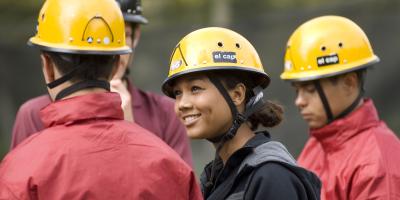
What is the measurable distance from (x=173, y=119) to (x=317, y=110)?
977mm

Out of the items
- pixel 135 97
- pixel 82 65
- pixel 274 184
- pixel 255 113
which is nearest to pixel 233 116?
pixel 255 113

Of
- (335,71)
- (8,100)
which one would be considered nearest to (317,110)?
(335,71)

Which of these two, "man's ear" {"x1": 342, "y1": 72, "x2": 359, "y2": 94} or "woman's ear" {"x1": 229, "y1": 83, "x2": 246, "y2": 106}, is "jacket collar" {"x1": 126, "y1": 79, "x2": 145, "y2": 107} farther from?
"woman's ear" {"x1": 229, "y1": 83, "x2": 246, "y2": 106}

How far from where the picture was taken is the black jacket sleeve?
167 inches

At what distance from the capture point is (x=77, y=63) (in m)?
4.44

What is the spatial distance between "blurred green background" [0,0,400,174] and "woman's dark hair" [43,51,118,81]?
481cm

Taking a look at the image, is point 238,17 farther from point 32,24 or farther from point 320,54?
point 320,54

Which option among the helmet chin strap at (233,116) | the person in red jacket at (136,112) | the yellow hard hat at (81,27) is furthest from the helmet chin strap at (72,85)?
the person in red jacket at (136,112)

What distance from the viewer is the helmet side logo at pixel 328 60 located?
6199mm

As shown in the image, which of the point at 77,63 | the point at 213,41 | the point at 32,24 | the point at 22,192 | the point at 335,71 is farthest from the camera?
the point at 32,24

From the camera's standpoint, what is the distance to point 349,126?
5988 mm

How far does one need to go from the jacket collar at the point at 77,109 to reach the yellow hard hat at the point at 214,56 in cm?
56

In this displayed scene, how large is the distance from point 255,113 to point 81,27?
3.23 feet

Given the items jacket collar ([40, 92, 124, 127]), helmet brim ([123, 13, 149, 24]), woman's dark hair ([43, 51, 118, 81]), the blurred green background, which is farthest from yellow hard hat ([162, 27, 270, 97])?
the blurred green background
